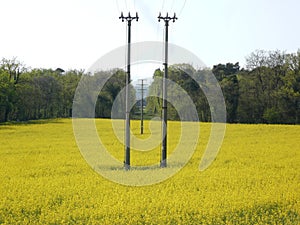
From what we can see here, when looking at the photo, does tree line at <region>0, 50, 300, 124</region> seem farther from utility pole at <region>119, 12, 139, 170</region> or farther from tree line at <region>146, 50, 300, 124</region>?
utility pole at <region>119, 12, 139, 170</region>

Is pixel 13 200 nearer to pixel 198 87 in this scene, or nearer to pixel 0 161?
pixel 0 161

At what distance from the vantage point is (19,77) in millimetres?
77125

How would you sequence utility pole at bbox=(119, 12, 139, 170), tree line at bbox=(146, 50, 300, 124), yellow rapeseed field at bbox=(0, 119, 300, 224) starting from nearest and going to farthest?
yellow rapeseed field at bbox=(0, 119, 300, 224) → utility pole at bbox=(119, 12, 139, 170) → tree line at bbox=(146, 50, 300, 124)

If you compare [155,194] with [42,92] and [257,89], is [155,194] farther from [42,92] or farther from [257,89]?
[42,92]

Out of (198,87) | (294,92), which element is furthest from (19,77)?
(294,92)

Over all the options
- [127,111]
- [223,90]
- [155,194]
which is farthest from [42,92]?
[155,194]

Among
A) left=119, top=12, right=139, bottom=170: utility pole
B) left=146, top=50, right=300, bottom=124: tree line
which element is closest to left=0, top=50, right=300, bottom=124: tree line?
left=146, top=50, right=300, bottom=124: tree line

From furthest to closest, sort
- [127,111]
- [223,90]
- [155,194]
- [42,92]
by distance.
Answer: [42,92] → [223,90] → [127,111] → [155,194]

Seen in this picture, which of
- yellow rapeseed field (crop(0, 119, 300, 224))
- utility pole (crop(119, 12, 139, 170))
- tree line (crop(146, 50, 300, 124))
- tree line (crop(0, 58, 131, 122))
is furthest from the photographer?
tree line (crop(0, 58, 131, 122))

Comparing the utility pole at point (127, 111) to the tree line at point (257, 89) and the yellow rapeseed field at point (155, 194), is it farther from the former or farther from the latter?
the tree line at point (257, 89)

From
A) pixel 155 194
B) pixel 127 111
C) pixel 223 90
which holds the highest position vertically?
pixel 223 90

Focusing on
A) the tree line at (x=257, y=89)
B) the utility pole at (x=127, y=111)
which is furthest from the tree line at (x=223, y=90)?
the utility pole at (x=127, y=111)

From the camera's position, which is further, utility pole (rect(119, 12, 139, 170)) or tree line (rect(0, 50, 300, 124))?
tree line (rect(0, 50, 300, 124))

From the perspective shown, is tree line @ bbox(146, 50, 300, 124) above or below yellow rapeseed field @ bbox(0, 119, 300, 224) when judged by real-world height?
above
